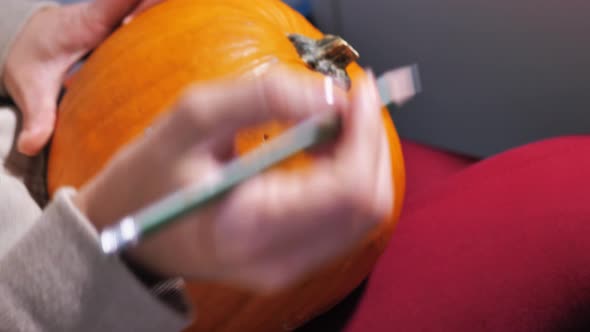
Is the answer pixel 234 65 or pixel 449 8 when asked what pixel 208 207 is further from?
pixel 449 8

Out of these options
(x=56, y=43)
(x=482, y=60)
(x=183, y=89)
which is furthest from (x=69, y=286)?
(x=482, y=60)

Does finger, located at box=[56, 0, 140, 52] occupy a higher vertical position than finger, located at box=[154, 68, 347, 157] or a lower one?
lower

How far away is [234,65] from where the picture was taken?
0.40 metres

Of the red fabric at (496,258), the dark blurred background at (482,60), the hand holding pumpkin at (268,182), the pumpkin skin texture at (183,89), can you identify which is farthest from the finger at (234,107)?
the dark blurred background at (482,60)

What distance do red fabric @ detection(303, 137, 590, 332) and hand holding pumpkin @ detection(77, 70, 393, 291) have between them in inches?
9.5

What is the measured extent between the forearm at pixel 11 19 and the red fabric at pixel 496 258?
41 centimetres

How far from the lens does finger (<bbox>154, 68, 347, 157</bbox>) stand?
0.72ft

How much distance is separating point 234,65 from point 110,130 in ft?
0.36

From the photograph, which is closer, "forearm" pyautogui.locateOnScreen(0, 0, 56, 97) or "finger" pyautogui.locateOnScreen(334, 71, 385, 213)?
"finger" pyautogui.locateOnScreen(334, 71, 385, 213)

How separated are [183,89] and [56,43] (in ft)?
0.69

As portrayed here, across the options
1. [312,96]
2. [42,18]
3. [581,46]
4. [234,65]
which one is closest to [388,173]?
[312,96]

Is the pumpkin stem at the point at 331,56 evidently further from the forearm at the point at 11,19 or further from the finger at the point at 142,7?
the forearm at the point at 11,19

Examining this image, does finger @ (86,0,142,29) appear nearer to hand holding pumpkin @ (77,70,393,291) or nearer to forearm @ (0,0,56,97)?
forearm @ (0,0,56,97)

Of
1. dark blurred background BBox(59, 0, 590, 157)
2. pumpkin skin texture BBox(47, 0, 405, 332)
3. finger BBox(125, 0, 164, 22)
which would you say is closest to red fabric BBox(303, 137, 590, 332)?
pumpkin skin texture BBox(47, 0, 405, 332)
